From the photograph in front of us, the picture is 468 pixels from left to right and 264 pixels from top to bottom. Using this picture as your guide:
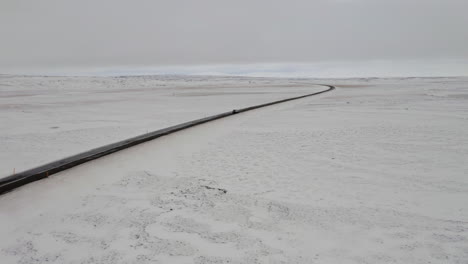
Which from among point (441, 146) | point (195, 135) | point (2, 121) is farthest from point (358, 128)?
point (2, 121)

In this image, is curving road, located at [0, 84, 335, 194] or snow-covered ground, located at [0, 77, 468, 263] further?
curving road, located at [0, 84, 335, 194]

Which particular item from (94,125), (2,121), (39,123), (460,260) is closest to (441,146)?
(460,260)

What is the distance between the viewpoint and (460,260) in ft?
10.0

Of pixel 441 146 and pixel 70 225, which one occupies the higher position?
pixel 441 146

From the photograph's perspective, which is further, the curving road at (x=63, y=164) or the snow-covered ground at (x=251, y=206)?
the curving road at (x=63, y=164)

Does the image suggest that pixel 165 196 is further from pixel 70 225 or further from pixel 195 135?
pixel 195 135

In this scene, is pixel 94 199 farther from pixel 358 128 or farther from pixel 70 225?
pixel 358 128

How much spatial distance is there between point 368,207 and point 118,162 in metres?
4.86

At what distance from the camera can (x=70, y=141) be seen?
841 centimetres

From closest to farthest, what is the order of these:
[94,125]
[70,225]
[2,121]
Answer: [70,225], [94,125], [2,121]

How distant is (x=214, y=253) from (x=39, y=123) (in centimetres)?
1082

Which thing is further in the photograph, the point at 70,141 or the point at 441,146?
the point at 70,141

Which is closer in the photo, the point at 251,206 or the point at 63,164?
the point at 251,206

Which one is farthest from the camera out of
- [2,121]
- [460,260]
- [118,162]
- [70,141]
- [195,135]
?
[2,121]
